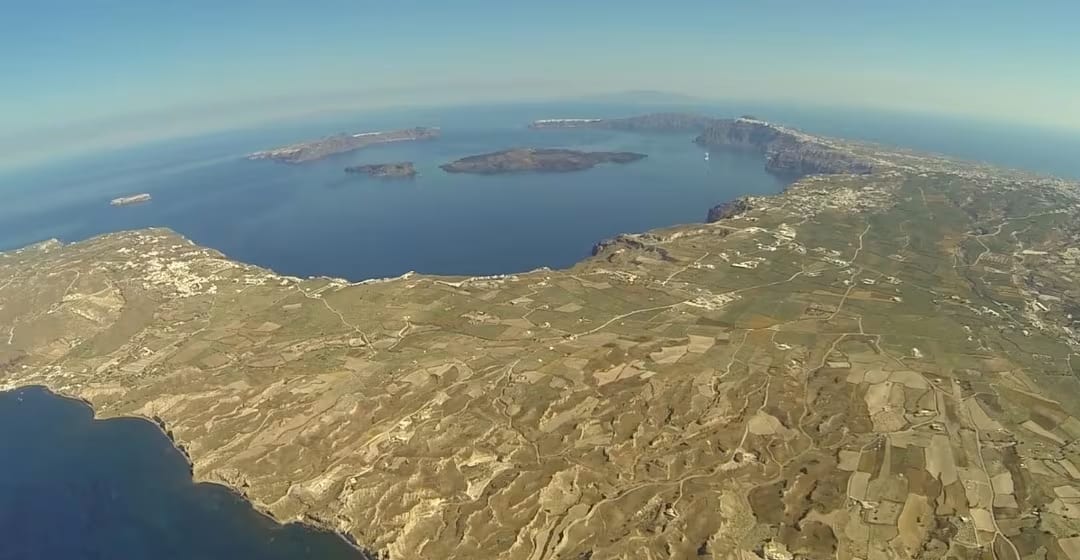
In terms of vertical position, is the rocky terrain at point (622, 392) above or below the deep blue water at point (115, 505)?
above

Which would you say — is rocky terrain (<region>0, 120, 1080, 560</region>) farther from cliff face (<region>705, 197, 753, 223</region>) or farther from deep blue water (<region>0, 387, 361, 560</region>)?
cliff face (<region>705, 197, 753, 223</region>)

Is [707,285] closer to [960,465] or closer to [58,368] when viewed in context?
[960,465]

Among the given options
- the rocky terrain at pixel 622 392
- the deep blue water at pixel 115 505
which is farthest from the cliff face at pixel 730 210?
the deep blue water at pixel 115 505

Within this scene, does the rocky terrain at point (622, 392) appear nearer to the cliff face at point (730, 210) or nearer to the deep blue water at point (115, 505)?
the deep blue water at point (115, 505)

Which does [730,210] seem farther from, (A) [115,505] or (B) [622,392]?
(A) [115,505]

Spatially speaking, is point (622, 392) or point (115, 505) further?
point (622, 392)

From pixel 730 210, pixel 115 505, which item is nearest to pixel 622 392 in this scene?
pixel 115 505
